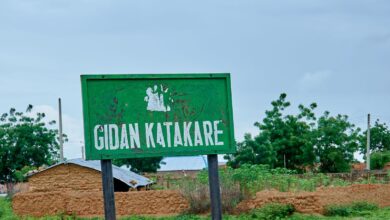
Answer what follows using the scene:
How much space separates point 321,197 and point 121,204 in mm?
6798

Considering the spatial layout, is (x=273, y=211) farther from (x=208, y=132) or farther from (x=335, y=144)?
(x=335, y=144)

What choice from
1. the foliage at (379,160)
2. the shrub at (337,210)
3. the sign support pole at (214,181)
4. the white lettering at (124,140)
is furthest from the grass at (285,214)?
the foliage at (379,160)

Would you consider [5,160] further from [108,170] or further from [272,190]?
[108,170]

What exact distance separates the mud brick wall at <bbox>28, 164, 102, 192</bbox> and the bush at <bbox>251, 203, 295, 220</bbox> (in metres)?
9.08

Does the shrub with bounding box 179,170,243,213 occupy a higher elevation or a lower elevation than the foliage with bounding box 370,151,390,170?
higher

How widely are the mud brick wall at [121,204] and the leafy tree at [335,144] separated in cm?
1930

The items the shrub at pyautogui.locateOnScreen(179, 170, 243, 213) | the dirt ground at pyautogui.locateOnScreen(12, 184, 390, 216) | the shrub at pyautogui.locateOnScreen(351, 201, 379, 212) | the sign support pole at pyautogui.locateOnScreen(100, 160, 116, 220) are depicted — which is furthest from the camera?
the shrub at pyautogui.locateOnScreen(179, 170, 243, 213)

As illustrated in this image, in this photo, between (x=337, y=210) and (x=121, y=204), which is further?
(x=121, y=204)

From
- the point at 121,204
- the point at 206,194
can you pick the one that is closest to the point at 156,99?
the point at 206,194

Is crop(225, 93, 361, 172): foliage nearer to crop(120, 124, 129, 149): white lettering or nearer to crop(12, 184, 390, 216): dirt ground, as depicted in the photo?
crop(12, 184, 390, 216): dirt ground

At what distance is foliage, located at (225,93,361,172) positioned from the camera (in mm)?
36906

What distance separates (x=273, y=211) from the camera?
18016 mm

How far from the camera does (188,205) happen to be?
802 inches

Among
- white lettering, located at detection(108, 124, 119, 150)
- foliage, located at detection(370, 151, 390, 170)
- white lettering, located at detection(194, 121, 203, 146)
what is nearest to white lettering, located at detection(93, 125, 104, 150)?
white lettering, located at detection(108, 124, 119, 150)
